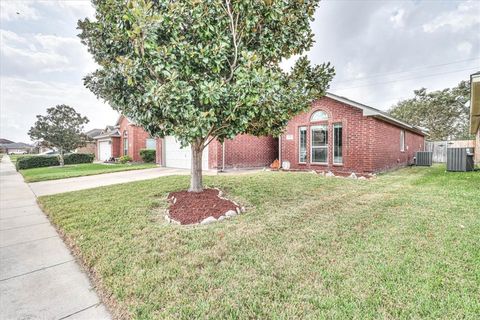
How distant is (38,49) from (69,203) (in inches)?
435

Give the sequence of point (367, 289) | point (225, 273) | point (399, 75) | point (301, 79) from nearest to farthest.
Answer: point (367, 289)
point (225, 273)
point (301, 79)
point (399, 75)

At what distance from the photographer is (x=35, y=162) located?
A: 2011cm

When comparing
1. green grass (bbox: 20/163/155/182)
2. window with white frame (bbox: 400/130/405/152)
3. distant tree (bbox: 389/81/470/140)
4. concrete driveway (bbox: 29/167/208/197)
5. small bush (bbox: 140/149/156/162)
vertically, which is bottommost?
concrete driveway (bbox: 29/167/208/197)

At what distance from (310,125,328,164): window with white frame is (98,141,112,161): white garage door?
21.8 m

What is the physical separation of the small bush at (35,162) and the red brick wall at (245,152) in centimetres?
1799

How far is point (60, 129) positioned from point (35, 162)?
395 cm

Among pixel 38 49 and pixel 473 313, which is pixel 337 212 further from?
pixel 38 49

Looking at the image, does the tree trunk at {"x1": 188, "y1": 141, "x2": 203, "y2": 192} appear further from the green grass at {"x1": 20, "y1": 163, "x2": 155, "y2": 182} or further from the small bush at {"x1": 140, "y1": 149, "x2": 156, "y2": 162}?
the small bush at {"x1": 140, "y1": 149, "x2": 156, "y2": 162}

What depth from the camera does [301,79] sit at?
5.30m

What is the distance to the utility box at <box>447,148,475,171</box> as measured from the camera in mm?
10336

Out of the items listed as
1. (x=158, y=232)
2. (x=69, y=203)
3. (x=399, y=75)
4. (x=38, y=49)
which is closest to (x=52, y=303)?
(x=158, y=232)

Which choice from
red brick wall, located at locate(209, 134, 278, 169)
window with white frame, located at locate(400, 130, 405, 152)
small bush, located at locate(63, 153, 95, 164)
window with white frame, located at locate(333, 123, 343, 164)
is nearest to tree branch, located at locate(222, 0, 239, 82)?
red brick wall, located at locate(209, 134, 278, 169)

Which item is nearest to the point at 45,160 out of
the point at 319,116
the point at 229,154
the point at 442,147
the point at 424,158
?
the point at 229,154

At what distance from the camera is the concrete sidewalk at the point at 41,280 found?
2240mm
